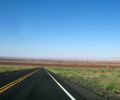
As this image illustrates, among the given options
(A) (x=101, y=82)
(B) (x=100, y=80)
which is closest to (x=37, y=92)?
(A) (x=101, y=82)

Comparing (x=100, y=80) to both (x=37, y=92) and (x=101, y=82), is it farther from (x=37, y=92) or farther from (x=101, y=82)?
(x=37, y=92)

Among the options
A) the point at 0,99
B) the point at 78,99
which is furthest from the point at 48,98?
the point at 0,99

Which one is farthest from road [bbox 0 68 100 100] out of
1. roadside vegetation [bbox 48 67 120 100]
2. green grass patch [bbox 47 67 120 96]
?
green grass patch [bbox 47 67 120 96]

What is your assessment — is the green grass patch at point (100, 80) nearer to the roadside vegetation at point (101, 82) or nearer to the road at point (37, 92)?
the roadside vegetation at point (101, 82)

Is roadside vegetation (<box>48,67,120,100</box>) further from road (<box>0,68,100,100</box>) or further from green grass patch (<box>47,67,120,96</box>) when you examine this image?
road (<box>0,68,100,100</box>)

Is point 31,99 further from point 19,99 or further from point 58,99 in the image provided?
point 58,99

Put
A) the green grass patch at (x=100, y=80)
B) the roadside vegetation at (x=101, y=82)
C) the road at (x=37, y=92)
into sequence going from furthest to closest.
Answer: the green grass patch at (x=100, y=80) → the roadside vegetation at (x=101, y=82) → the road at (x=37, y=92)

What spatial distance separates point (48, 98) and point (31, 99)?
102cm

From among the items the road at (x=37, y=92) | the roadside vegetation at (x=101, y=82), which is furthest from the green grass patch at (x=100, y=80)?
the road at (x=37, y=92)

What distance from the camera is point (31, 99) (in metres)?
10.9

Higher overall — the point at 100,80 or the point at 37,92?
the point at 37,92

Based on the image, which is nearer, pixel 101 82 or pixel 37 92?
pixel 37 92

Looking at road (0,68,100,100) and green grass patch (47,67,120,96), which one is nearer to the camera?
road (0,68,100,100)

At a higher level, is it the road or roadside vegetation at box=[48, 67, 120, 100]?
the road
